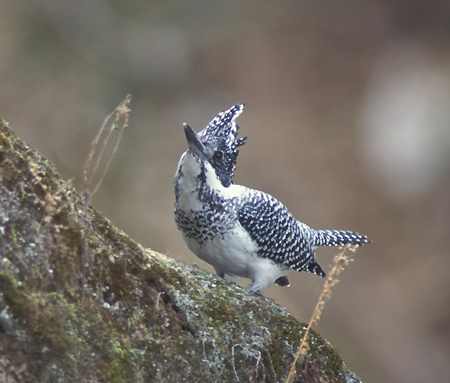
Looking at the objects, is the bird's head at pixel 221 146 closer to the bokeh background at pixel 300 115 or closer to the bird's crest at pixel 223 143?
the bird's crest at pixel 223 143

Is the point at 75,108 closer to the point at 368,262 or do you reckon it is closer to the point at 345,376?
the point at 368,262

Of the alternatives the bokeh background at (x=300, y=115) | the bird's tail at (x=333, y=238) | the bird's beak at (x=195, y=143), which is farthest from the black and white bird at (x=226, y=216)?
the bokeh background at (x=300, y=115)

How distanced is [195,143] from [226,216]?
52cm

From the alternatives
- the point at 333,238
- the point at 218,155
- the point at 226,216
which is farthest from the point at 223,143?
the point at 333,238

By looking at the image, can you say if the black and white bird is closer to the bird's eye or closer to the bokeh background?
the bird's eye

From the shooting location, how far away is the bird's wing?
417cm

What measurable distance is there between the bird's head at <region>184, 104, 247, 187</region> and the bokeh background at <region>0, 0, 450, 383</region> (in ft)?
20.7

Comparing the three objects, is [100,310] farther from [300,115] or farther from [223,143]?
[300,115]

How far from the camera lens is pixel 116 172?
11727mm

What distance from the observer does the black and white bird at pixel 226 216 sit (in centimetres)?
396

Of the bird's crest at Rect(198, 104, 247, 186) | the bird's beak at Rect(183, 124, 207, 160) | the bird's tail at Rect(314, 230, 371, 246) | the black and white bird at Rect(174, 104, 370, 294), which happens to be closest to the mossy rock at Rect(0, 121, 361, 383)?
the black and white bird at Rect(174, 104, 370, 294)

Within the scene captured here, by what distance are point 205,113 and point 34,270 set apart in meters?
10.4

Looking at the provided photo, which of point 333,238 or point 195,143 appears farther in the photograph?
point 333,238

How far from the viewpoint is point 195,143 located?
386 centimetres
